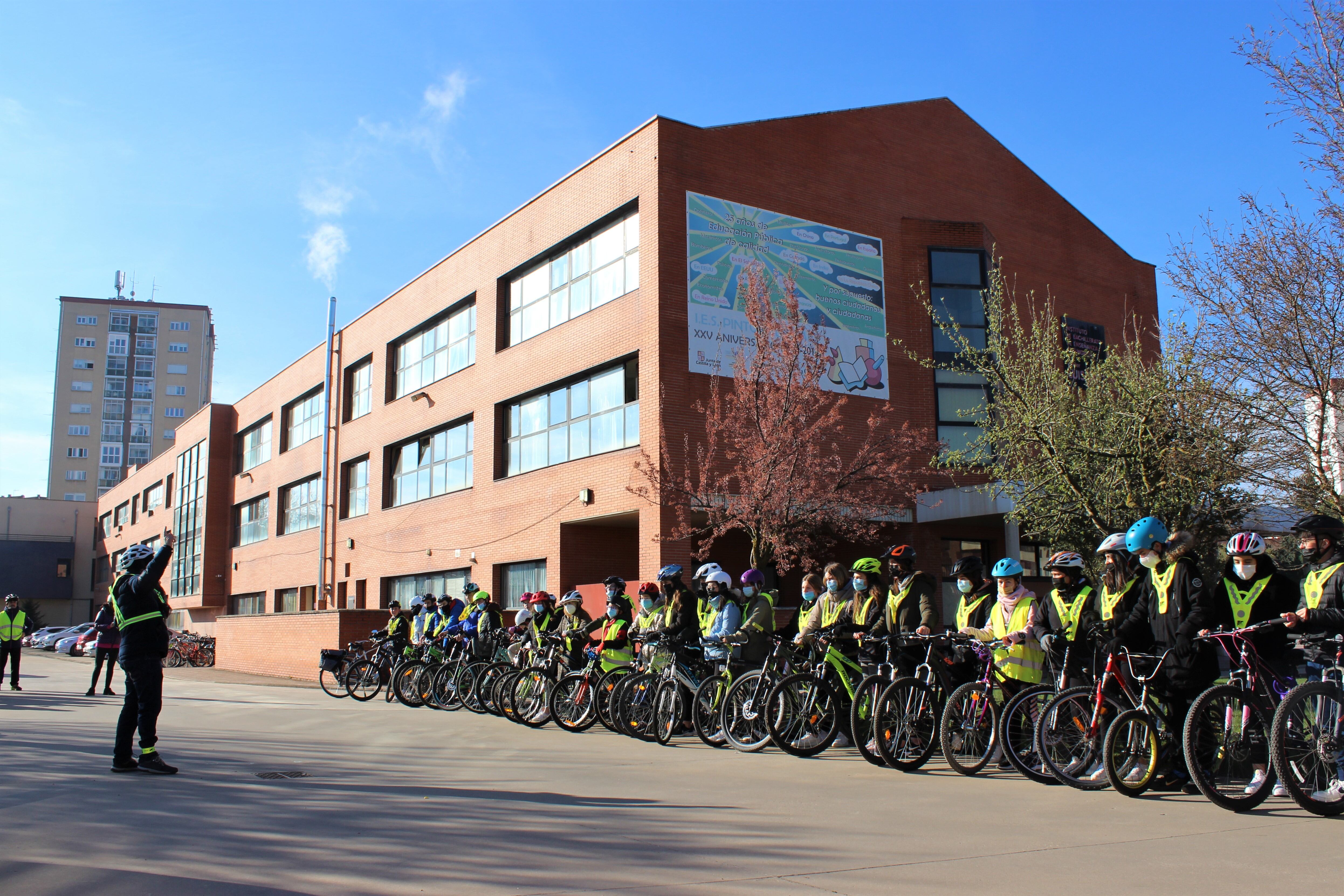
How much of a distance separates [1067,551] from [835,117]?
58.5ft

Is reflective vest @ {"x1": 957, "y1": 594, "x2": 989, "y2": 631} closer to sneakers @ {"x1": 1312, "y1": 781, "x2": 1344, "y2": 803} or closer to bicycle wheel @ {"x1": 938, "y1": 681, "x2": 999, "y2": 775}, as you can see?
bicycle wheel @ {"x1": 938, "y1": 681, "x2": 999, "y2": 775}

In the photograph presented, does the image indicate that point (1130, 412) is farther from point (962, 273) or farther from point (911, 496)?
point (962, 273)

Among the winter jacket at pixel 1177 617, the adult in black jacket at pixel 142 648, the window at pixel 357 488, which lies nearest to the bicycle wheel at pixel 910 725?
the winter jacket at pixel 1177 617

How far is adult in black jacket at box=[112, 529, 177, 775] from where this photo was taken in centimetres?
801

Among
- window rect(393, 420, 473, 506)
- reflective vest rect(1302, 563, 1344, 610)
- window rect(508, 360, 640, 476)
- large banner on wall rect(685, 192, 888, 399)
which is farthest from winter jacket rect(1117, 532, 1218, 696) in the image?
window rect(393, 420, 473, 506)

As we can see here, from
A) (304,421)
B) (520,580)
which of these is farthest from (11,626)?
(304,421)

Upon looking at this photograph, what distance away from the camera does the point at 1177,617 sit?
24.0ft

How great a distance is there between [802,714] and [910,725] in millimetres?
1173

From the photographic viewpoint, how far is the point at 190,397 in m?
108

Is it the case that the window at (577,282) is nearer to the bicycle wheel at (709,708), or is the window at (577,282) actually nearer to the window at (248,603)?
the bicycle wheel at (709,708)

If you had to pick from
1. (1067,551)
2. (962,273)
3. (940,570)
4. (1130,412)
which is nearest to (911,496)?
(940,570)

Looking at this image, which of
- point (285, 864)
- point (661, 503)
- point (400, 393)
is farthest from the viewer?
point (400, 393)

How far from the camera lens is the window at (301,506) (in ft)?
118

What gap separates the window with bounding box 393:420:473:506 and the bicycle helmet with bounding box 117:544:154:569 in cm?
1792
